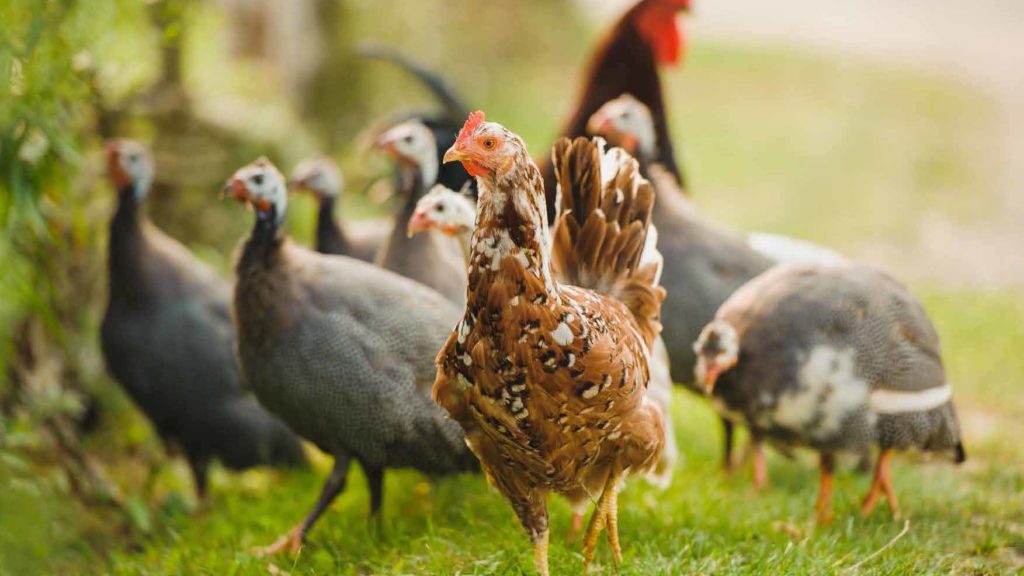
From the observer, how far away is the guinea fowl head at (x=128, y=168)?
5.03 metres

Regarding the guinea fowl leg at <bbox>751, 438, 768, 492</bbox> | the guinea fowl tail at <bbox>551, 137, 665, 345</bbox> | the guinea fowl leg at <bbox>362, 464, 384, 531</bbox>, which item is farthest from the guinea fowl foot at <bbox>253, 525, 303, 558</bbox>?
the guinea fowl leg at <bbox>751, 438, 768, 492</bbox>

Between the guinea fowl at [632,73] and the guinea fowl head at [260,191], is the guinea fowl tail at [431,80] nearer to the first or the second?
the guinea fowl at [632,73]

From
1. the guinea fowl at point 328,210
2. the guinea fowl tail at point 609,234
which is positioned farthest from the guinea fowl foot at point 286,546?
the guinea fowl at point 328,210

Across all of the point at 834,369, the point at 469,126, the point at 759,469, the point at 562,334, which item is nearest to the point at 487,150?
the point at 469,126

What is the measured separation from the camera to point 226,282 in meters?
5.45

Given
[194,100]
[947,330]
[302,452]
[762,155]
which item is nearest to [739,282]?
[302,452]

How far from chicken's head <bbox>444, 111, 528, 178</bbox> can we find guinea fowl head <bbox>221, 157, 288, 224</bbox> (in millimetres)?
1497

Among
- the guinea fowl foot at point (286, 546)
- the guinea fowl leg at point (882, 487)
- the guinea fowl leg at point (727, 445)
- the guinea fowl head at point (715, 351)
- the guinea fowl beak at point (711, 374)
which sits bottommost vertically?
the guinea fowl leg at point (727, 445)

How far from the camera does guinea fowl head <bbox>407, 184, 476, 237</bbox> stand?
4.26 m

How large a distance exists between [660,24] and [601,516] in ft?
10.4

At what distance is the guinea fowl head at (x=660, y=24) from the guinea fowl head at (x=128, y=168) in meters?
2.68

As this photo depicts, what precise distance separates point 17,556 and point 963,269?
7.99 m

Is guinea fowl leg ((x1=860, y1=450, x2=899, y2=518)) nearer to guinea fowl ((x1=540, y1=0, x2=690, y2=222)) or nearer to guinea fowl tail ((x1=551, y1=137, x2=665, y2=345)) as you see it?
guinea fowl tail ((x1=551, y1=137, x2=665, y2=345))

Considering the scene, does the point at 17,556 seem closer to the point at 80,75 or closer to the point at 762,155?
the point at 80,75
